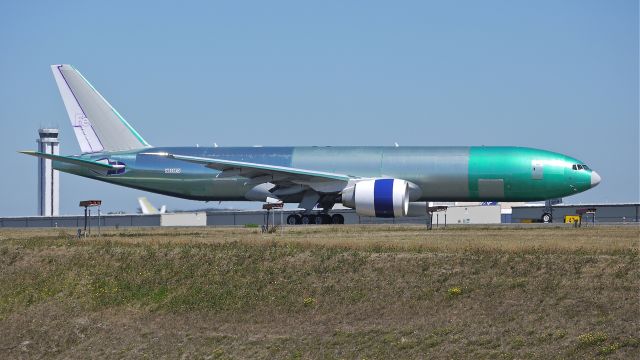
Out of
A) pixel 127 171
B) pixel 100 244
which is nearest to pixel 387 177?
pixel 127 171

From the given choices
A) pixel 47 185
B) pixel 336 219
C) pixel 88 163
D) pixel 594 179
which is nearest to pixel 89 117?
pixel 88 163

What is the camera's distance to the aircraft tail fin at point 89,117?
56438 mm

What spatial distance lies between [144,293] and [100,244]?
654 cm

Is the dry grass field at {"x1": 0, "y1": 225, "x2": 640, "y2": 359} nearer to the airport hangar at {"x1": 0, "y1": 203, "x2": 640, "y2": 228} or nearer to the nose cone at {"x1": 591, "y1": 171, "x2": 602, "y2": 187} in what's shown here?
the nose cone at {"x1": 591, "y1": 171, "x2": 602, "y2": 187}

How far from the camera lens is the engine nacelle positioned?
47.5 m

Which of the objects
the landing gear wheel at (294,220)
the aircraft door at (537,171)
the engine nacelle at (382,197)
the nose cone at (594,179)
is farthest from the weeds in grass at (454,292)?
the landing gear wheel at (294,220)

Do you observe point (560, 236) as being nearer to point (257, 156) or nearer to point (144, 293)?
point (144, 293)

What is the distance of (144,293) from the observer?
31.5 m

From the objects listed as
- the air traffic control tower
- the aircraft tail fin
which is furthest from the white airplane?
the aircraft tail fin

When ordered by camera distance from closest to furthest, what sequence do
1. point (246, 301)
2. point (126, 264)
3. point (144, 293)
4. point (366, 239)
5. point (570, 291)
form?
point (570, 291) < point (246, 301) < point (144, 293) < point (126, 264) < point (366, 239)

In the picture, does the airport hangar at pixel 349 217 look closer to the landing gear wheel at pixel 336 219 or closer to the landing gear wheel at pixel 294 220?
the landing gear wheel at pixel 336 219

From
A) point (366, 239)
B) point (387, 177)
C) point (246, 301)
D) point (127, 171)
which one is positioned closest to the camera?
point (246, 301)

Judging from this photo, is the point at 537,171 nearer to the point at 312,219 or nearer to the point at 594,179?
the point at 594,179

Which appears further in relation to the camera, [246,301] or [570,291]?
[246,301]
